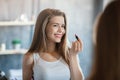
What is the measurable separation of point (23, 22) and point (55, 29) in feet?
3.17

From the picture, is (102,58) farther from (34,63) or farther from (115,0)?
(34,63)

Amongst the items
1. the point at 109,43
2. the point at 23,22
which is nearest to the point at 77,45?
the point at 109,43

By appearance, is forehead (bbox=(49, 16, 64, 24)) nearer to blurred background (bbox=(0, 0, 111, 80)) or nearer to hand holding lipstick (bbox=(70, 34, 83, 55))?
hand holding lipstick (bbox=(70, 34, 83, 55))

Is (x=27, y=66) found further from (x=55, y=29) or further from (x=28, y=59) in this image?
(x=55, y=29)

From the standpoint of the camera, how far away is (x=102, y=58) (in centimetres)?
71

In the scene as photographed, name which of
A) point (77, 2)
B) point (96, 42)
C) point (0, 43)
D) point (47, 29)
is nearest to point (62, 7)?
point (77, 2)

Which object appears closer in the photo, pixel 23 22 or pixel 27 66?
pixel 27 66

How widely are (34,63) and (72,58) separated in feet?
0.75

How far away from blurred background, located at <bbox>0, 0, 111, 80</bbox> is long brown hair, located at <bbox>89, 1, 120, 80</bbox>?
1.79 meters

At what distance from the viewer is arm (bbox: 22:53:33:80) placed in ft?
5.08

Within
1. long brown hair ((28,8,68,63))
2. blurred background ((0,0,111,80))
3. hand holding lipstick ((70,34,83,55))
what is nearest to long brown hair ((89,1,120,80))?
hand holding lipstick ((70,34,83,55))

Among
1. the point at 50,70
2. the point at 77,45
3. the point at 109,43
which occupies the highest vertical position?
the point at 109,43

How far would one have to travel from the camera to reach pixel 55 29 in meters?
1.59

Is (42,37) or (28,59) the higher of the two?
(42,37)
